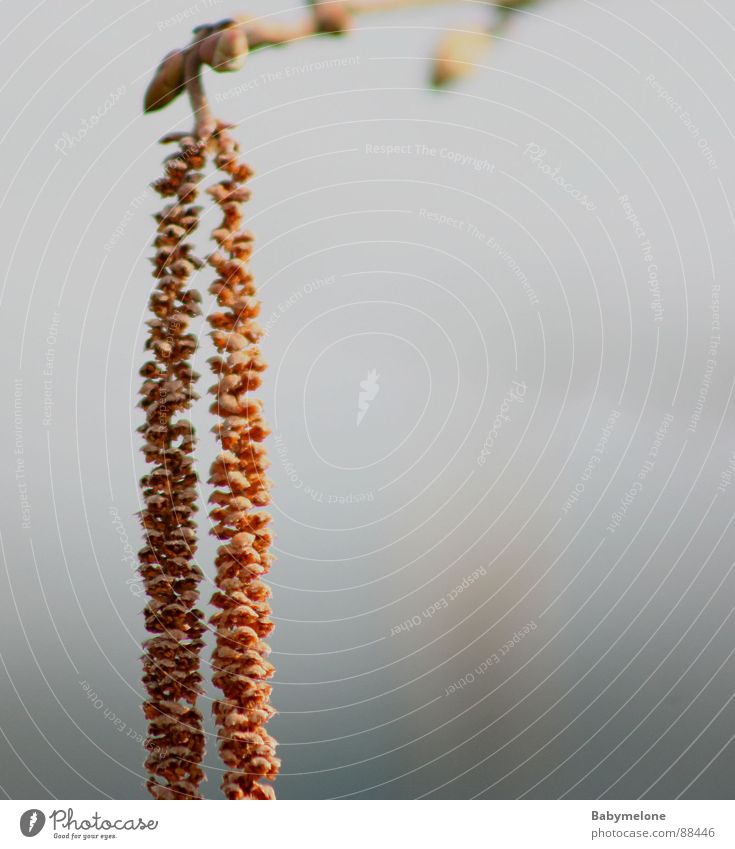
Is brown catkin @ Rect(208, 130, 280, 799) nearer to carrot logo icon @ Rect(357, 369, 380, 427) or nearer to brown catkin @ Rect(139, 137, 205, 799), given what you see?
brown catkin @ Rect(139, 137, 205, 799)

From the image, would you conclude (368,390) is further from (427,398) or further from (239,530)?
(239,530)

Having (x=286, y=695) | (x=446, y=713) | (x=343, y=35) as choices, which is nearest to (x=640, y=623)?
(x=446, y=713)

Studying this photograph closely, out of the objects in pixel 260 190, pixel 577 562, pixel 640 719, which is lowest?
pixel 640 719

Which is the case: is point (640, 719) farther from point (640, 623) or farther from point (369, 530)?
point (369, 530)

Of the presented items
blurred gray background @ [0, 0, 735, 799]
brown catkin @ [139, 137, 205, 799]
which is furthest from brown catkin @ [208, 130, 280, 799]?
blurred gray background @ [0, 0, 735, 799]
